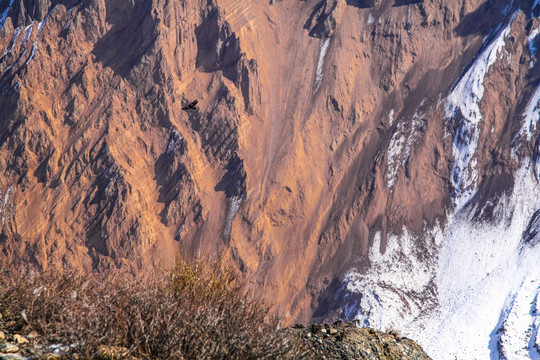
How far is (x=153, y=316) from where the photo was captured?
273 inches

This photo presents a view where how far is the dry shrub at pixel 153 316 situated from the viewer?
6.82 metres

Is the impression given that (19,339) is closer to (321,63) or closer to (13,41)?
(13,41)

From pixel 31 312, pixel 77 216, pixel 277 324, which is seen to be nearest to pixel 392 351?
pixel 277 324

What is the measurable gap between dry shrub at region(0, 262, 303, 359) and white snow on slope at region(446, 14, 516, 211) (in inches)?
4004

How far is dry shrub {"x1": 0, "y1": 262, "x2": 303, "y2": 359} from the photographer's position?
22.4ft

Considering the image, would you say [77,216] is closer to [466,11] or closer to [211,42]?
[211,42]

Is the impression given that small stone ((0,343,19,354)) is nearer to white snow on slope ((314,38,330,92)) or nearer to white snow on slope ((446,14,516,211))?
white snow on slope ((314,38,330,92))

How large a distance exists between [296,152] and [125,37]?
110 ft

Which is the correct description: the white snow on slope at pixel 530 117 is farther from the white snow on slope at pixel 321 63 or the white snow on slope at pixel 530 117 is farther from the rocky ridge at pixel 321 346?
the rocky ridge at pixel 321 346

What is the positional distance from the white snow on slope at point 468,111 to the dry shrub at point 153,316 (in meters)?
102

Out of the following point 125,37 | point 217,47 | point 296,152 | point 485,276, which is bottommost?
point 485,276

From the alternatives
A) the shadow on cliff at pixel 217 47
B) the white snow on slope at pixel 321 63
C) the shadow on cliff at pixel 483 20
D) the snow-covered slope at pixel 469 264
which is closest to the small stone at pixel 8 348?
the snow-covered slope at pixel 469 264

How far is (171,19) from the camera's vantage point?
95438 millimetres

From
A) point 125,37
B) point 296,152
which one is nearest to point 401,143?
point 296,152
